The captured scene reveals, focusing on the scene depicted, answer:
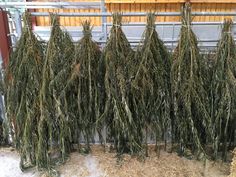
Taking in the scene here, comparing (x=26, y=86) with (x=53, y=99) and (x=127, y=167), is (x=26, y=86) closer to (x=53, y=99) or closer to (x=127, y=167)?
(x=53, y=99)

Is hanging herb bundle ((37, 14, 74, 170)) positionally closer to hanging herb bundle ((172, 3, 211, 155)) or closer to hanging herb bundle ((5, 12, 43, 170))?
hanging herb bundle ((5, 12, 43, 170))

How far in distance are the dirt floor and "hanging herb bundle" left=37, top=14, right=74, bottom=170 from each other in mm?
223

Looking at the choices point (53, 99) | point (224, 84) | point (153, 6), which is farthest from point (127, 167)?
point (153, 6)

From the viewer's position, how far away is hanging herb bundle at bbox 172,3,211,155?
94.9 inches

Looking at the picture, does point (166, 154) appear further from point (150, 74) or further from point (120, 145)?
point (150, 74)

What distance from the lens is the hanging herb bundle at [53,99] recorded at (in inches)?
95.9

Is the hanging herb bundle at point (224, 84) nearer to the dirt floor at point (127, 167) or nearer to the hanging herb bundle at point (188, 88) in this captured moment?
the hanging herb bundle at point (188, 88)

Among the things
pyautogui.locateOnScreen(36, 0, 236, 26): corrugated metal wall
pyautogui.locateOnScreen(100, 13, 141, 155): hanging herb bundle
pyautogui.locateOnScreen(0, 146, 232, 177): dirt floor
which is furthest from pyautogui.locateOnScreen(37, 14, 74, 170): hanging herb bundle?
pyautogui.locateOnScreen(36, 0, 236, 26): corrugated metal wall

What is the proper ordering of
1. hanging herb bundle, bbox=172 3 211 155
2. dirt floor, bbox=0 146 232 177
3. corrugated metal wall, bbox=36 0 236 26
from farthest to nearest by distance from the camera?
corrugated metal wall, bbox=36 0 236 26, dirt floor, bbox=0 146 232 177, hanging herb bundle, bbox=172 3 211 155

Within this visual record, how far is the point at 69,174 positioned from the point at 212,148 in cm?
126

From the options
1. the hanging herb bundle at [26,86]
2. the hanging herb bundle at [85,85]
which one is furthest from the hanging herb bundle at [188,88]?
the hanging herb bundle at [26,86]

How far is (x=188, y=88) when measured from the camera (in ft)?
8.02

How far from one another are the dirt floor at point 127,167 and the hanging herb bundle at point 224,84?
297mm

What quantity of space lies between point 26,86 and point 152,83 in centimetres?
101
